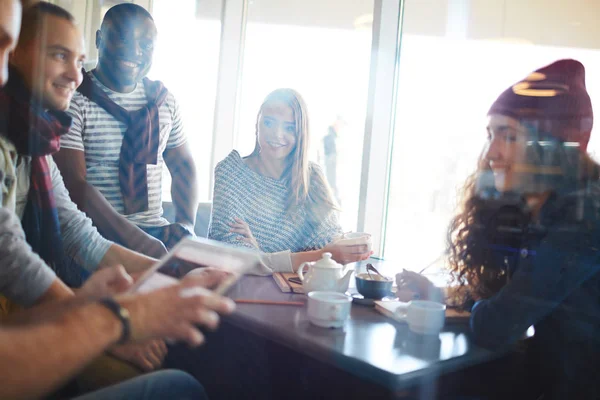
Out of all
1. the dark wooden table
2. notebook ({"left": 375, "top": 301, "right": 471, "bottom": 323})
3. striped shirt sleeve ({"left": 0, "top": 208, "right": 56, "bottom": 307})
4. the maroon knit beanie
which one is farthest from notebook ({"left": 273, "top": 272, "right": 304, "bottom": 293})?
the maroon knit beanie

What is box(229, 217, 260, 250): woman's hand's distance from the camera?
1266 mm

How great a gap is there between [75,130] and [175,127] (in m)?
0.25

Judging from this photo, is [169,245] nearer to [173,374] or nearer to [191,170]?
[173,374]

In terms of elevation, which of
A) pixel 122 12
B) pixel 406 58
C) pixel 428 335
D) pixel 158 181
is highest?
pixel 406 58

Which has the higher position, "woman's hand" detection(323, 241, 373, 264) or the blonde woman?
the blonde woman

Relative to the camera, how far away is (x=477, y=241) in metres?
0.99

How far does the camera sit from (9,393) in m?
0.40

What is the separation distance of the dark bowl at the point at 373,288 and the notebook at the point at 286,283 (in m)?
0.11

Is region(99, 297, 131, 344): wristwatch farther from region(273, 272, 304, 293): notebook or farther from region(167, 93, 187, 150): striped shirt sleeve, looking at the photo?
region(167, 93, 187, 150): striped shirt sleeve

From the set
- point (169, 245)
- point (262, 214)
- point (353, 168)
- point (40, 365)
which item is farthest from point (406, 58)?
point (40, 365)

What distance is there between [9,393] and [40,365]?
0.11 ft

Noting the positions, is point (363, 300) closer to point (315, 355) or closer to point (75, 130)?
point (315, 355)

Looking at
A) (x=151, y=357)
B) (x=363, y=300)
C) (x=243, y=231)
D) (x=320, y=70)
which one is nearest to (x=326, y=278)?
(x=363, y=300)

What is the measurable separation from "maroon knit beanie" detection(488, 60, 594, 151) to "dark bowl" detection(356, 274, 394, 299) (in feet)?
1.19
